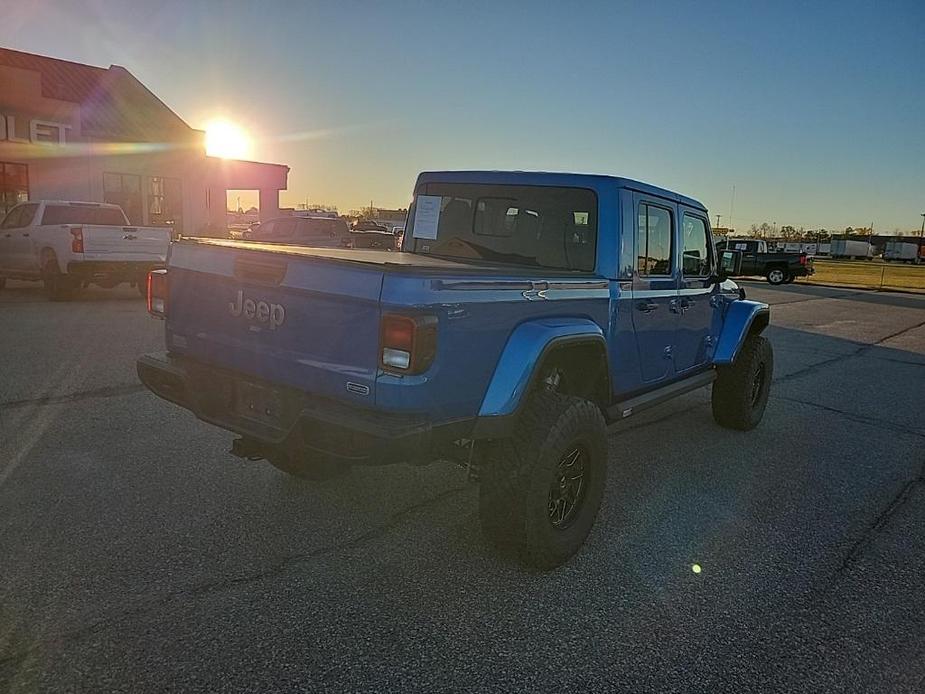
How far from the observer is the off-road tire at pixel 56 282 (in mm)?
11742

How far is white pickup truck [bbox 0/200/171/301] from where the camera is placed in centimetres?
1145

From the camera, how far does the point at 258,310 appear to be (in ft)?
10.1

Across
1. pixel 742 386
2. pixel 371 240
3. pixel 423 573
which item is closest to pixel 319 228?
pixel 371 240

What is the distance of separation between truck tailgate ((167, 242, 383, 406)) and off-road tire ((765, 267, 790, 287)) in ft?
102

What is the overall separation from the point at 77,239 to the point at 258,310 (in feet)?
33.0

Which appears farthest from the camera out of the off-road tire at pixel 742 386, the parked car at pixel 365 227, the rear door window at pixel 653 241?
the parked car at pixel 365 227

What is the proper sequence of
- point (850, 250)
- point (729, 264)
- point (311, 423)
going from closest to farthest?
point (311, 423) → point (729, 264) → point (850, 250)

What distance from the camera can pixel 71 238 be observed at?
37.4 ft

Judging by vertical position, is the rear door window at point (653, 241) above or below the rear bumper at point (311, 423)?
above

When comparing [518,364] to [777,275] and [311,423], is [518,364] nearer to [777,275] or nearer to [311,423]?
[311,423]

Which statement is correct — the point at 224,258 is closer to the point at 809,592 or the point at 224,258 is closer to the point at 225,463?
the point at 225,463

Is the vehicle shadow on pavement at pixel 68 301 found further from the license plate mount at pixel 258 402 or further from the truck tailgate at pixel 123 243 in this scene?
the license plate mount at pixel 258 402

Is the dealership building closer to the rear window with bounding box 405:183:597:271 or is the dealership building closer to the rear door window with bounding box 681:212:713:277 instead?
the rear window with bounding box 405:183:597:271

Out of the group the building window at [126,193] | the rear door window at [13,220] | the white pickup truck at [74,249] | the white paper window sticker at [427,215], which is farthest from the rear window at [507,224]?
the building window at [126,193]
